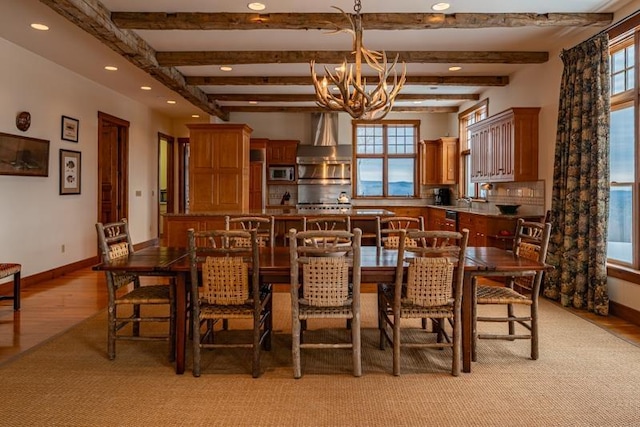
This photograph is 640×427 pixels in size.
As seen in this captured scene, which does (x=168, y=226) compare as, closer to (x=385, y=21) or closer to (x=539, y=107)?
(x=385, y=21)

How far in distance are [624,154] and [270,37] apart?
397 cm

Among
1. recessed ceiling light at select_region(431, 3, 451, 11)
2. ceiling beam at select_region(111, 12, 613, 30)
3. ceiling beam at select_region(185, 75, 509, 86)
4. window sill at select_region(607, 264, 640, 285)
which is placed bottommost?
window sill at select_region(607, 264, 640, 285)

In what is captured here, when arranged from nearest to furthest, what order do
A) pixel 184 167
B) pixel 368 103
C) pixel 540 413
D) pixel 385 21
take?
pixel 540 413 → pixel 368 103 → pixel 385 21 → pixel 184 167

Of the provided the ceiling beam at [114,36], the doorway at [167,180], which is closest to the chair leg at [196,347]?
the ceiling beam at [114,36]

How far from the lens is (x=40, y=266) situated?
227 inches

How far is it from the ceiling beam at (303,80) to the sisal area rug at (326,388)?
4433mm

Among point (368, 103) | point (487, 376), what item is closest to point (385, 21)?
point (368, 103)

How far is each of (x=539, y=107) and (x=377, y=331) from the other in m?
3.97

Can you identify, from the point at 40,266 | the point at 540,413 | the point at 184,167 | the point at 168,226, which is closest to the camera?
the point at 540,413

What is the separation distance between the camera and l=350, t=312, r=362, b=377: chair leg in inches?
110

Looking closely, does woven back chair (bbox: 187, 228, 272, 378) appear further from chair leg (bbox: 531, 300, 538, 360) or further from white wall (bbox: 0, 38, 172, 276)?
white wall (bbox: 0, 38, 172, 276)

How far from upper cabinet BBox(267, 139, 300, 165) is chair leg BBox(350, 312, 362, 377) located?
7.08 m

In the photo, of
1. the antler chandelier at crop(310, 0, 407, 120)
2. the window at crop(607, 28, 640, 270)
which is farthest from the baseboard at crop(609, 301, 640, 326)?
the antler chandelier at crop(310, 0, 407, 120)

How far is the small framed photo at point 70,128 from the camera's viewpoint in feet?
20.3
